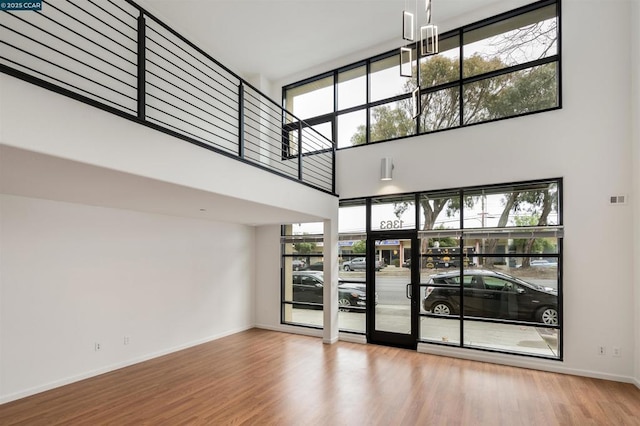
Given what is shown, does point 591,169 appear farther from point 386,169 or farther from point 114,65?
point 114,65

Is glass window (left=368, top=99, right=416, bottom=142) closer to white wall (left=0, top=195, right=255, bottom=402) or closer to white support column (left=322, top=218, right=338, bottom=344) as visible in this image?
white support column (left=322, top=218, right=338, bottom=344)

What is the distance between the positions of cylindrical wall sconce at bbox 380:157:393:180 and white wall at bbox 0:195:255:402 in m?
3.53

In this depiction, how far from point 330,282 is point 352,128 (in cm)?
321

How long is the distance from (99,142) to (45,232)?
2644 millimetres

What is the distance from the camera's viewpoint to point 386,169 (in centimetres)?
628

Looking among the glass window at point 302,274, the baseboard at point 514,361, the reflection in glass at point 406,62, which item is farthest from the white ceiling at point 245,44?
the baseboard at point 514,361

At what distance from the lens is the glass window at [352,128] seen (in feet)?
22.8

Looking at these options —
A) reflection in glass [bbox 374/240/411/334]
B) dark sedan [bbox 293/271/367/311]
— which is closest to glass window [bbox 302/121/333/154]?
reflection in glass [bbox 374/240/411/334]

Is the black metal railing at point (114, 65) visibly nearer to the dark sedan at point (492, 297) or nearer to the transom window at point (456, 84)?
the transom window at point (456, 84)

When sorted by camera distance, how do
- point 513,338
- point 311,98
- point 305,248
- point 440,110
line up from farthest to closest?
point 311,98, point 305,248, point 440,110, point 513,338

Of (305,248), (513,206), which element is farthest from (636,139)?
(305,248)

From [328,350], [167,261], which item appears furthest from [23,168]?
[328,350]

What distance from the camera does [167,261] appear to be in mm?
6004

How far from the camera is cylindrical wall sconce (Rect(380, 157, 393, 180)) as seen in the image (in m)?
6.27
